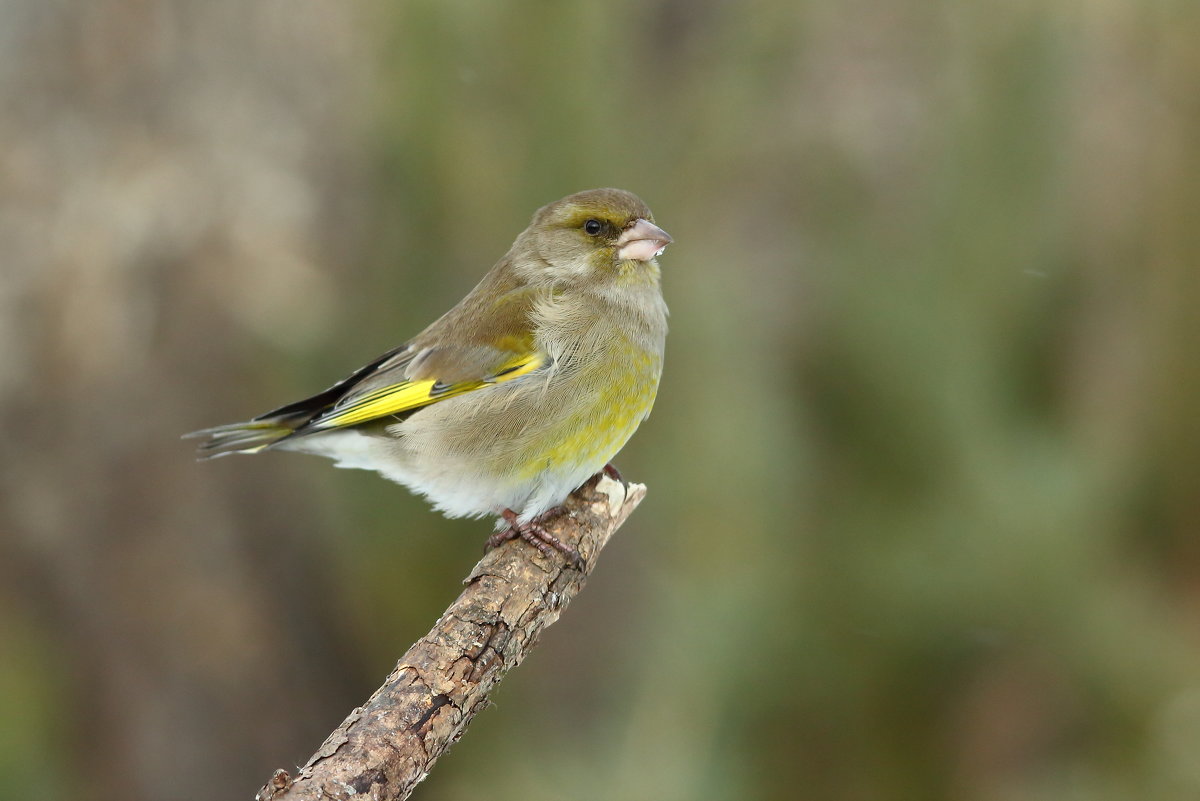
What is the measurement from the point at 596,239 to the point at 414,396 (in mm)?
810

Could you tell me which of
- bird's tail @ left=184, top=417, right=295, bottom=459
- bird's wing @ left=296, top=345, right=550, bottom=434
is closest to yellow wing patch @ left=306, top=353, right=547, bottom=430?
bird's wing @ left=296, top=345, right=550, bottom=434

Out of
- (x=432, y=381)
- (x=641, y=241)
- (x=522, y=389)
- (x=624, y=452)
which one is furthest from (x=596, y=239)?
(x=624, y=452)

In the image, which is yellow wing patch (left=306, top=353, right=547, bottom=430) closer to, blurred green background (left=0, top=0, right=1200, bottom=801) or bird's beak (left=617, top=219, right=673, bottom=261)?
bird's beak (left=617, top=219, right=673, bottom=261)

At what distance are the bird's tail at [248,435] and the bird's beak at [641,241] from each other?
4.08 feet

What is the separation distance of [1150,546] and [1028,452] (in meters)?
1.42

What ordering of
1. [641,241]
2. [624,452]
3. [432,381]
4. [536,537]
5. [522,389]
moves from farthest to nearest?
[624,452]
[641,241]
[432,381]
[522,389]
[536,537]

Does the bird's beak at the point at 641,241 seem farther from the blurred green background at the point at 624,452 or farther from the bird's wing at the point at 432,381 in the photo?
the blurred green background at the point at 624,452

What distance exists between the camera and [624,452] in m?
6.25

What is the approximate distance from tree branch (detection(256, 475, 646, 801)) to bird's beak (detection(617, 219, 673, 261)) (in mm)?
904

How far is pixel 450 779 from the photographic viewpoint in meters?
6.16

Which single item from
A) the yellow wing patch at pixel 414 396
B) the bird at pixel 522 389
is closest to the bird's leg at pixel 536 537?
the bird at pixel 522 389

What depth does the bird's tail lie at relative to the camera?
12.8ft

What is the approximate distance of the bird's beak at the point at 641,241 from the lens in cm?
392

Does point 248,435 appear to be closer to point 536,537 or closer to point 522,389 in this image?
point 522,389
